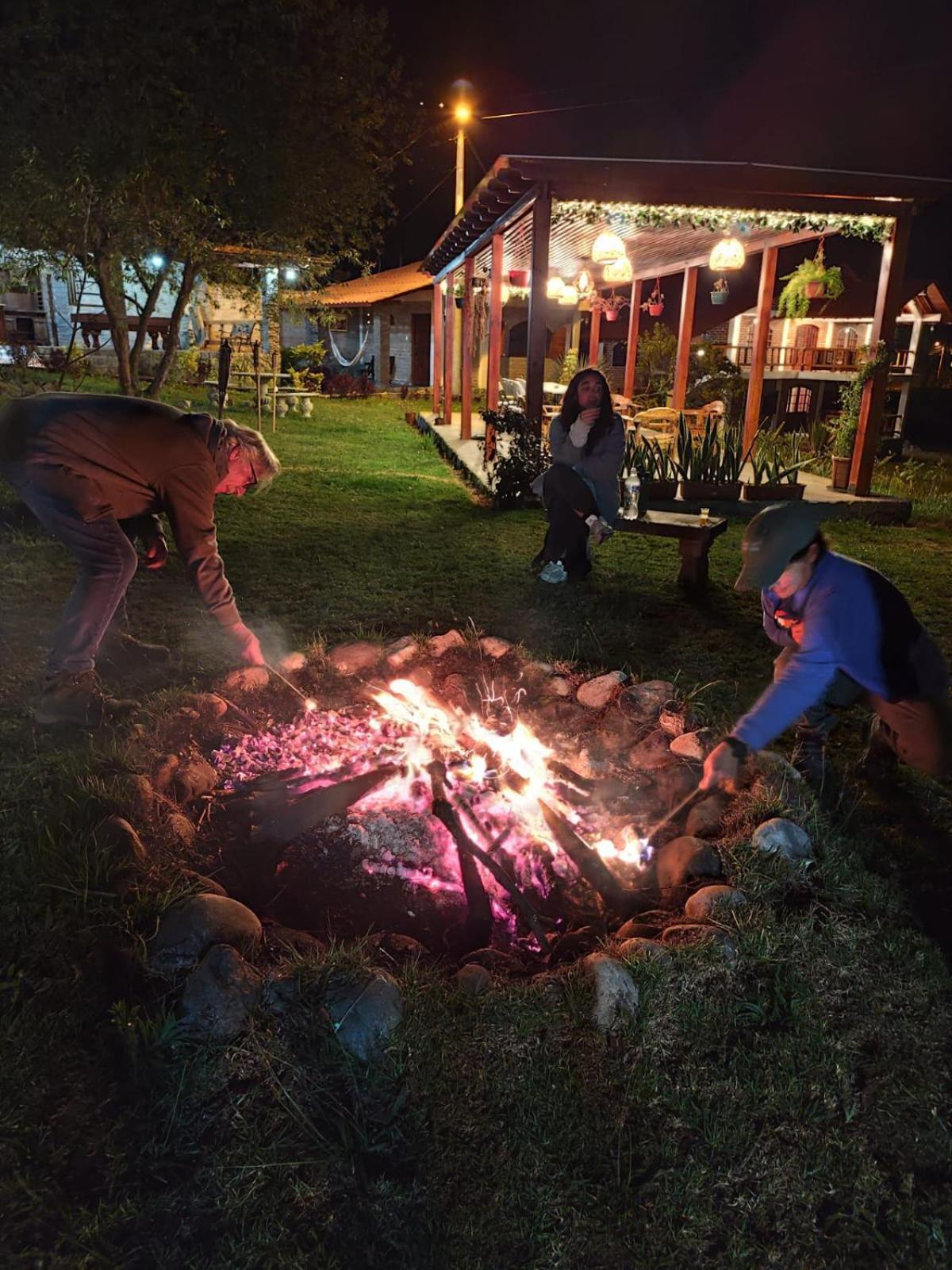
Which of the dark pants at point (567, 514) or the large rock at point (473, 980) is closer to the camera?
the large rock at point (473, 980)

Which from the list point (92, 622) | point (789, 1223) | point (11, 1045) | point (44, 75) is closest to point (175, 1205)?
point (11, 1045)

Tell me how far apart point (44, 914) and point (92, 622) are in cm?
177

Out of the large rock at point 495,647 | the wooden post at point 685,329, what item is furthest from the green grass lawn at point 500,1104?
the wooden post at point 685,329

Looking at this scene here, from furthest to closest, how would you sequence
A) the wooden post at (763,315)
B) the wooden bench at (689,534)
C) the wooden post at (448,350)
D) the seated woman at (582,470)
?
the wooden post at (448,350) < the wooden post at (763,315) < the seated woman at (582,470) < the wooden bench at (689,534)

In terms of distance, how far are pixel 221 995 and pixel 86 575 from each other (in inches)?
96.6

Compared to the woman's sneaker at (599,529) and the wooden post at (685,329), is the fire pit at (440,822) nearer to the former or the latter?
the woman's sneaker at (599,529)

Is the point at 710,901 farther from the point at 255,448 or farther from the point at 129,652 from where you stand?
the point at 129,652

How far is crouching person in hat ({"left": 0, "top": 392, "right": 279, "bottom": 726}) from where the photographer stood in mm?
3959

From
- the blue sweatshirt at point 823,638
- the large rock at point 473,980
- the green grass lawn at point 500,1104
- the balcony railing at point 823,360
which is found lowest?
the green grass lawn at point 500,1104

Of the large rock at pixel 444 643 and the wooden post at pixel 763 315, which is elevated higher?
the wooden post at pixel 763 315

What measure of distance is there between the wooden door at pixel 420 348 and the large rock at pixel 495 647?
26.5 m

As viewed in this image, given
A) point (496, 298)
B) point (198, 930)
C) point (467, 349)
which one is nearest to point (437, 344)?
point (467, 349)

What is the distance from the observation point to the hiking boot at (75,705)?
4078mm

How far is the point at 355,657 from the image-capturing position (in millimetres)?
4668
